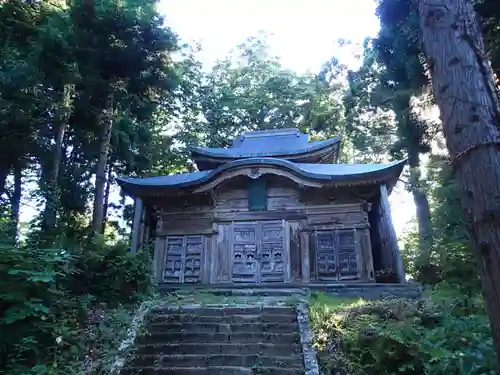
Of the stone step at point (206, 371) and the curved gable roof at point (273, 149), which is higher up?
the curved gable roof at point (273, 149)

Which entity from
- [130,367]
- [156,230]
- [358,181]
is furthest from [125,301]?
[358,181]

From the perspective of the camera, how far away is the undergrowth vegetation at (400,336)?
5.65 meters

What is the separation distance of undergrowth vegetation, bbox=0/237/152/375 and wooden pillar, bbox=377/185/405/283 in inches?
288

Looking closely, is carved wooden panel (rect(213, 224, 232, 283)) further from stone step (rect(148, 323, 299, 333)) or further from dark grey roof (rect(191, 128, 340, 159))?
stone step (rect(148, 323, 299, 333))

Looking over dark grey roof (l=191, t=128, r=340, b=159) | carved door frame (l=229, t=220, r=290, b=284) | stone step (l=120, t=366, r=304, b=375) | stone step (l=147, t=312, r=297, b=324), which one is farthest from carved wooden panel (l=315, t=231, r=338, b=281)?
stone step (l=120, t=366, r=304, b=375)

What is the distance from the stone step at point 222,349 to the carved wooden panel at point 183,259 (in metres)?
6.28

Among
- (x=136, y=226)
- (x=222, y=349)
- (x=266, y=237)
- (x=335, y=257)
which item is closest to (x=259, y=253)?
(x=266, y=237)

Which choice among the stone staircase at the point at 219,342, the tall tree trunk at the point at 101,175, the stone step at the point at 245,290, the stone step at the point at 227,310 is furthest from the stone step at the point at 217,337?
the tall tree trunk at the point at 101,175

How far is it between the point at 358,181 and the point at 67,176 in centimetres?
1242

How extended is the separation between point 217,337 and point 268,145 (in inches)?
491

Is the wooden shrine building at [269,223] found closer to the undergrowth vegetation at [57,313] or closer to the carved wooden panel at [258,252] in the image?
the carved wooden panel at [258,252]

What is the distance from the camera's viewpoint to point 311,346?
6992 mm

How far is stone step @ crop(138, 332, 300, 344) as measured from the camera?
7.50 m

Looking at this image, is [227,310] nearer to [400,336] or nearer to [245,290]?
[245,290]
